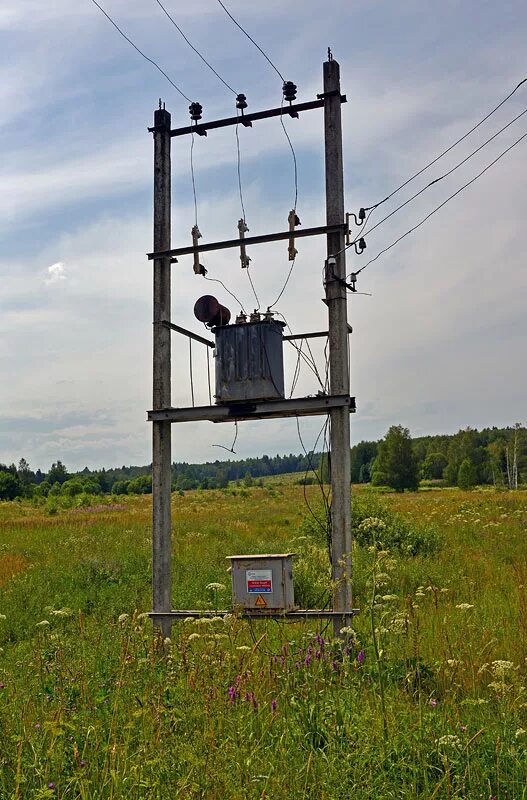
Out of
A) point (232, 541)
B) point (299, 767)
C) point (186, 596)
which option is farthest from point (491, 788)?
point (232, 541)

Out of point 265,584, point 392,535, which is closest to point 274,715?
point 265,584

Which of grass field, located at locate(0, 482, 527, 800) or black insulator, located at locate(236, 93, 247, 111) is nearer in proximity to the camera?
grass field, located at locate(0, 482, 527, 800)

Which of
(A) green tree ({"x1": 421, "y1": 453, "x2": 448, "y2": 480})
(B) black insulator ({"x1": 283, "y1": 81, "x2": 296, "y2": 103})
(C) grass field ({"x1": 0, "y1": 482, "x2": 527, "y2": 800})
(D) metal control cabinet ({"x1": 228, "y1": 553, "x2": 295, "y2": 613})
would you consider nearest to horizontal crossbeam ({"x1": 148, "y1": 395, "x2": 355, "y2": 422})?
(D) metal control cabinet ({"x1": 228, "y1": 553, "x2": 295, "y2": 613})

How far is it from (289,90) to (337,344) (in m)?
2.73

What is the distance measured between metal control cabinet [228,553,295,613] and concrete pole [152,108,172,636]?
3.06 ft

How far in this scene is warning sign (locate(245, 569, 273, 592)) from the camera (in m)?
7.09

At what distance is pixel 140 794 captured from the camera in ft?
12.3

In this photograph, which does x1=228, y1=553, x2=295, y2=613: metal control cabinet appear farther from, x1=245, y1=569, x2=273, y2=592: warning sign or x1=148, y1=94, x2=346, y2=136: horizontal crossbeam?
x1=148, y1=94, x2=346, y2=136: horizontal crossbeam

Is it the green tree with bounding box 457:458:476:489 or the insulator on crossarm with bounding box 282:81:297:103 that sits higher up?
the insulator on crossarm with bounding box 282:81:297:103

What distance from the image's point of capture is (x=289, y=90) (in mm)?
7754

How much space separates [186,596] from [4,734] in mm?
6608

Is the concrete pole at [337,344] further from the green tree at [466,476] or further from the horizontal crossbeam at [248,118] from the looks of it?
the green tree at [466,476]

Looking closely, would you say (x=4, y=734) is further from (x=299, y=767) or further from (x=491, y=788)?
(x=491, y=788)

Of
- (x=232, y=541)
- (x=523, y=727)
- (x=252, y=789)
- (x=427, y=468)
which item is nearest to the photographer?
(x=252, y=789)
